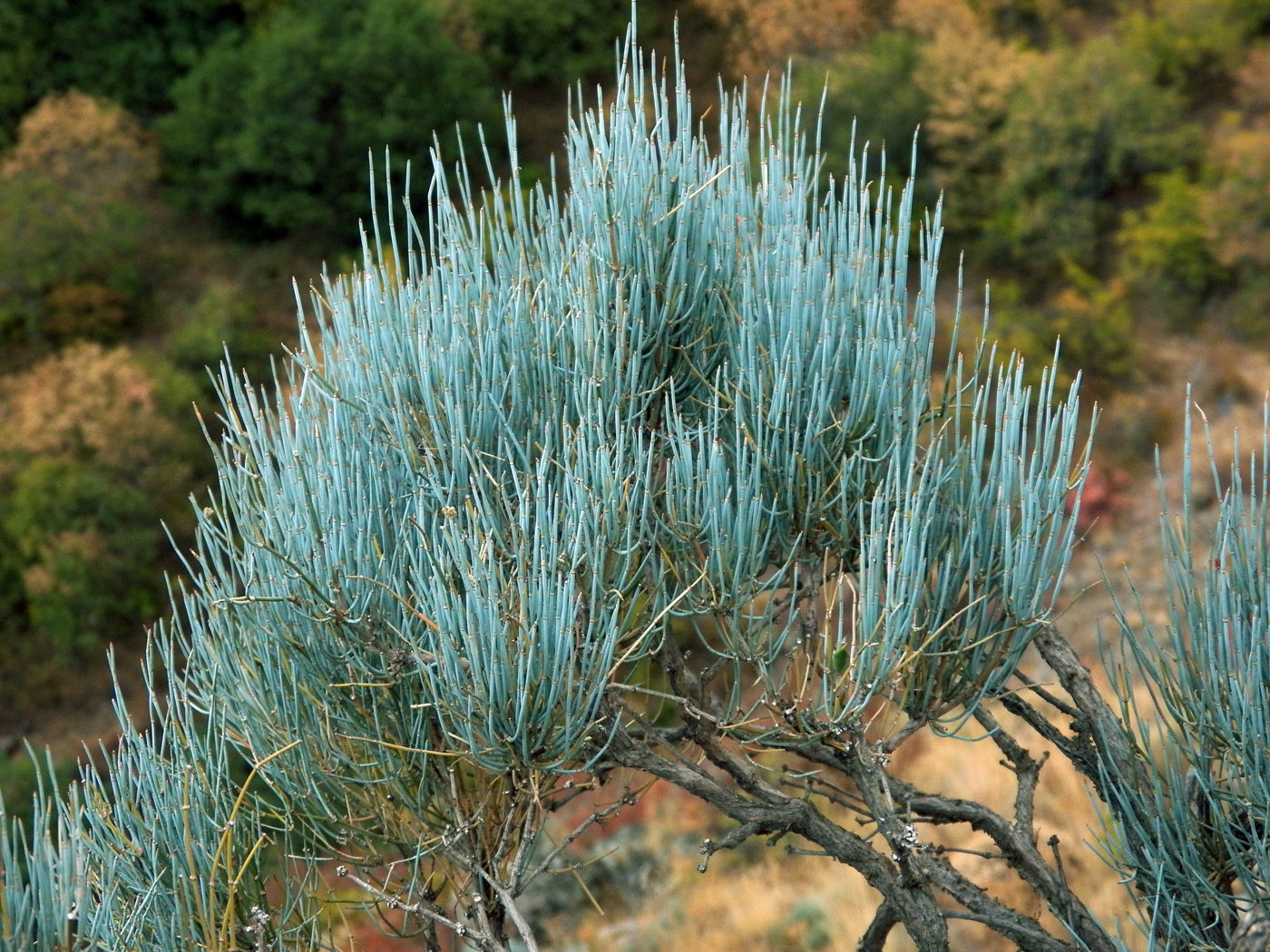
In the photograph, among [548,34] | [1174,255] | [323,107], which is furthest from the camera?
[548,34]

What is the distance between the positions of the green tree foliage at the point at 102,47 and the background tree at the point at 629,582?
20.7 meters

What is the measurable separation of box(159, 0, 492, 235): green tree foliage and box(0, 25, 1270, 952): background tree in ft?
53.6

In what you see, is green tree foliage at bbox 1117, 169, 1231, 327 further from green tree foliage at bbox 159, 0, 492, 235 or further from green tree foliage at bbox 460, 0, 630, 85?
green tree foliage at bbox 159, 0, 492, 235

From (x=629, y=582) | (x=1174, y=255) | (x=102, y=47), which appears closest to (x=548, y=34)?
(x=102, y=47)

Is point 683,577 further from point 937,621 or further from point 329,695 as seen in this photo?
point 329,695

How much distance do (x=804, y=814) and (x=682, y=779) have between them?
0.49 metres

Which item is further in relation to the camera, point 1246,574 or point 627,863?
point 627,863

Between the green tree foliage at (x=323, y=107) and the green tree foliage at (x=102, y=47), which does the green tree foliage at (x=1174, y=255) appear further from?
the green tree foliage at (x=102, y=47)

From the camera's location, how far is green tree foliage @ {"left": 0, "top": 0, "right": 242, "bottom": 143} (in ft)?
70.8

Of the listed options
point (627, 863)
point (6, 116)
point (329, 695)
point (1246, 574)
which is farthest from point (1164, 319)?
point (6, 116)

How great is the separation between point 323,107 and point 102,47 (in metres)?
5.22

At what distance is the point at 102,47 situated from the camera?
22297 mm

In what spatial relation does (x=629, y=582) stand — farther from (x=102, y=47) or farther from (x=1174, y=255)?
(x=102, y=47)

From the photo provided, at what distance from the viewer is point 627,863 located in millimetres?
12406
